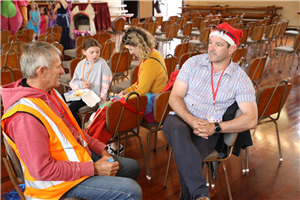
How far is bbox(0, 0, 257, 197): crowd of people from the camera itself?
4.91ft

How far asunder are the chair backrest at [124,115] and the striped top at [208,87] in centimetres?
40

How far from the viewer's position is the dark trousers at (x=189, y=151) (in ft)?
6.15

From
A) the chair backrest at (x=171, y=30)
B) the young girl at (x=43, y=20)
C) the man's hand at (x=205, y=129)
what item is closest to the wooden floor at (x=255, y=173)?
the man's hand at (x=205, y=129)

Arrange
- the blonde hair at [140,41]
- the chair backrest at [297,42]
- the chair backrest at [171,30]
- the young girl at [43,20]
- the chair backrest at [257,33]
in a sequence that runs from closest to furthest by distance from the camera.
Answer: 1. the blonde hair at [140,41]
2. the chair backrest at [297,42]
3. the chair backrest at [257,33]
4. the chair backrest at [171,30]
5. the young girl at [43,20]

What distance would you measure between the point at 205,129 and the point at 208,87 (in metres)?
0.37

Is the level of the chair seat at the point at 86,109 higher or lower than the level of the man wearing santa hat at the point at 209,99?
lower

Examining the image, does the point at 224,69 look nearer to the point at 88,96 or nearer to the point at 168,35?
the point at 88,96

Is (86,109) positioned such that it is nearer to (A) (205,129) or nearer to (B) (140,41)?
(B) (140,41)

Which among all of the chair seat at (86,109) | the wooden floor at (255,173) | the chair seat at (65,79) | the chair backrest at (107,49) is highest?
the chair backrest at (107,49)

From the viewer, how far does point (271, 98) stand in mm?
2678

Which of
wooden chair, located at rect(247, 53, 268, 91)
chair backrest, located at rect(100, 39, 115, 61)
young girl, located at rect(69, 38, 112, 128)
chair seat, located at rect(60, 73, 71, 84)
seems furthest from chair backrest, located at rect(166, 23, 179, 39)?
young girl, located at rect(69, 38, 112, 128)

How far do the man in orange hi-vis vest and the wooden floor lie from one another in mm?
922

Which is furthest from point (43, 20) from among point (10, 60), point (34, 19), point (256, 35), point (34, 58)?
point (34, 58)

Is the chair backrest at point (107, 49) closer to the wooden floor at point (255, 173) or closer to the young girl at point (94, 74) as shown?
the young girl at point (94, 74)
